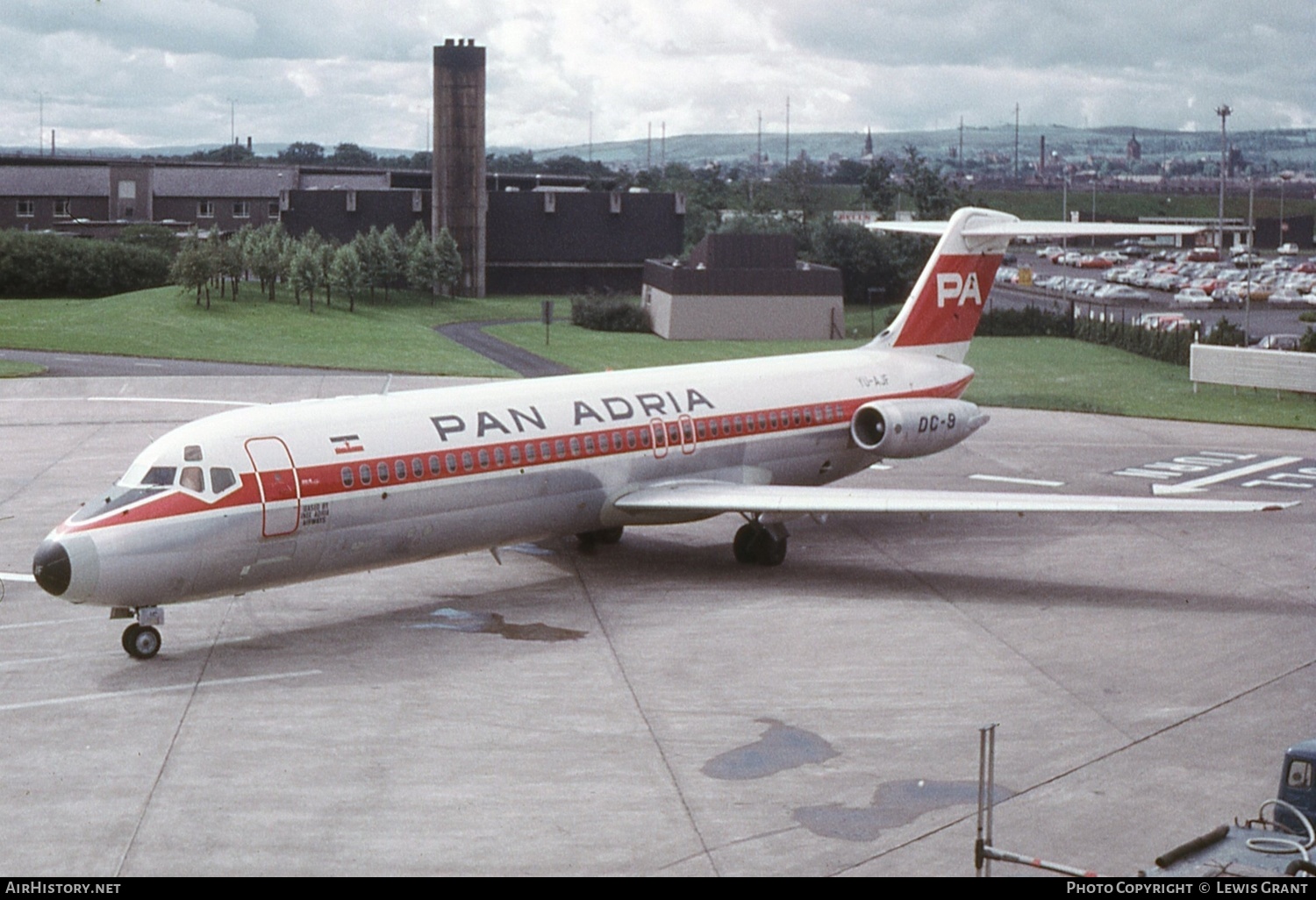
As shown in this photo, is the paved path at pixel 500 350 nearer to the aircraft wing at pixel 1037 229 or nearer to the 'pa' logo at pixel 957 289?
the aircraft wing at pixel 1037 229

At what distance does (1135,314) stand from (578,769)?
294 ft

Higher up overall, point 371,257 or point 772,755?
point 371,257

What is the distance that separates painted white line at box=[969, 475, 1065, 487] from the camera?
36.8 metres

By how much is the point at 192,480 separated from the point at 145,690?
116 inches

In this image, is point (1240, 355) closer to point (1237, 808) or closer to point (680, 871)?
point (1237, 808)

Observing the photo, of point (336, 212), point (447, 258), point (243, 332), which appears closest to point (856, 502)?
point (243, 332)

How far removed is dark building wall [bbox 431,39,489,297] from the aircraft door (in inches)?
3641

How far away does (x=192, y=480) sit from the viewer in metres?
21.6

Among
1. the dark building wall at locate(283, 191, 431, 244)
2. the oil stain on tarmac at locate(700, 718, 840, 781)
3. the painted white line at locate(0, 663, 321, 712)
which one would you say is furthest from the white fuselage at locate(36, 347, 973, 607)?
the dark building wall at locate(283, 191, 431, 244)

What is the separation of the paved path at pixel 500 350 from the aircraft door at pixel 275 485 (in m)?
36.1

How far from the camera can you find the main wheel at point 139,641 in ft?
71.8

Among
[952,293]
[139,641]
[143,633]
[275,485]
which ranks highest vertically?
[952,293]

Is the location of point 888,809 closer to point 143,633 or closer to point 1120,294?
point 143,633

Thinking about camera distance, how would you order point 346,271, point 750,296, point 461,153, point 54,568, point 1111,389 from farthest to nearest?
1. point 461,153
2. point 346,271
3. point 750,296
4. point 1111,389
5. point 54,568
